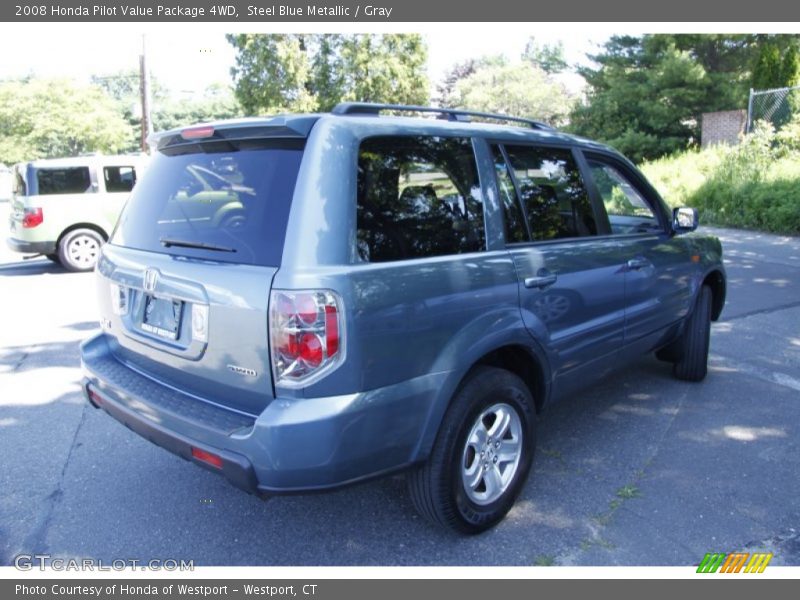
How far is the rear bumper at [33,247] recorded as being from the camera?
998 centimetres

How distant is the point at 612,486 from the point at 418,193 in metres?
1.93

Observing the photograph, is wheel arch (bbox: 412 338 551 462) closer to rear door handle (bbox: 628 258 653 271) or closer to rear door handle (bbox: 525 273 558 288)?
rear door handle (bbox: 525 273 558 288)

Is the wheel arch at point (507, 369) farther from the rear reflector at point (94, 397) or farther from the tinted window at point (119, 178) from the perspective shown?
the tinted window at point (119, 178)

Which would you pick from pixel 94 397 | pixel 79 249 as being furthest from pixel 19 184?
pixel 94 397

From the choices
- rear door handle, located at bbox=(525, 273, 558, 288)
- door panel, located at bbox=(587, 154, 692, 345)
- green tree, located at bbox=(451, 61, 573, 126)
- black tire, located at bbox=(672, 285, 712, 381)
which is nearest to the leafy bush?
black tire, located at bbox=(672, 285, 712, 381)

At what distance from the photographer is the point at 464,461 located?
2785mm

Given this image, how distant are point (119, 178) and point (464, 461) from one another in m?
9.84

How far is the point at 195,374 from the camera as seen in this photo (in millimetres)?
2570

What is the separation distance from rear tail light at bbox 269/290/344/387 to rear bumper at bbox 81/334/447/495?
0.36ft

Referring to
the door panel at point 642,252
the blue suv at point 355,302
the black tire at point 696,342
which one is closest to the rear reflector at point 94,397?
the blue suv at point 355,302

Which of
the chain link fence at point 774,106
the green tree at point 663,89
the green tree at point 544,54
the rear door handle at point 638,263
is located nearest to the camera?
the rear door handle at point 638,263

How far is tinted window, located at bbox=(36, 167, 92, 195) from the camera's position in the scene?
10094 millimetres

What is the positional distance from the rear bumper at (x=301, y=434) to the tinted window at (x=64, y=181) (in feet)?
29.7

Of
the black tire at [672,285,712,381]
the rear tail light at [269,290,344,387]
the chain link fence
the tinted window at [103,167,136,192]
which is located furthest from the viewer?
the chain link fence
